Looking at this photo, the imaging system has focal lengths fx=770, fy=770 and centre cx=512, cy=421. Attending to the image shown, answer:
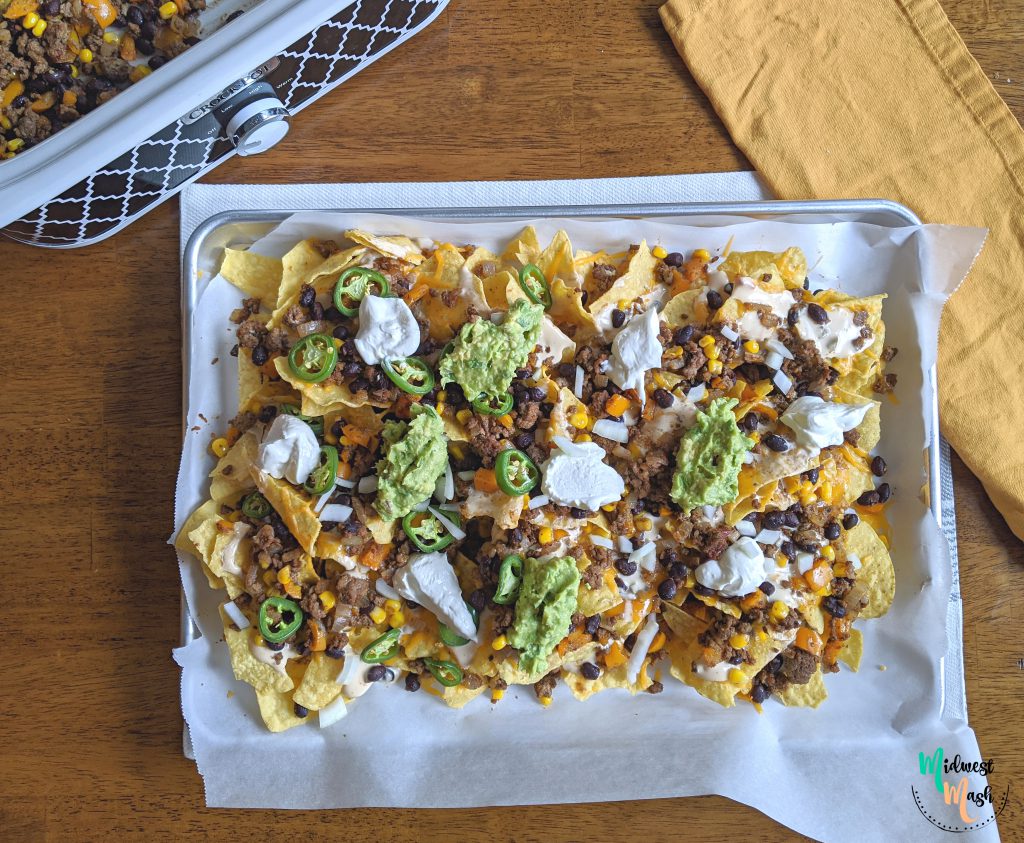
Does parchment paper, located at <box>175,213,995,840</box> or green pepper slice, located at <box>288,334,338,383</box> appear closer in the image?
green pepper slice, located at <box>288,334,338,383</box>

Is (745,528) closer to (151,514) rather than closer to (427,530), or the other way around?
(427,530)

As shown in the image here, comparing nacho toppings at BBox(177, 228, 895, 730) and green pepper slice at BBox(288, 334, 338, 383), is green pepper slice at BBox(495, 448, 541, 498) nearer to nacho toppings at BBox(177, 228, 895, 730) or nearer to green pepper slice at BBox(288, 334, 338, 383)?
nacho toppings at BBox(177, 228, 895, 730)

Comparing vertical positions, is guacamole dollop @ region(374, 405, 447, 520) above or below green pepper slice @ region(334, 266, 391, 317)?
below

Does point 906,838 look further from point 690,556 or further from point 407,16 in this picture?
point 407,16

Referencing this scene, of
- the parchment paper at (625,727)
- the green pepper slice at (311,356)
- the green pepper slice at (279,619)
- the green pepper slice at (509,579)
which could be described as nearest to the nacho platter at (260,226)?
the parchment paper at (625,727)

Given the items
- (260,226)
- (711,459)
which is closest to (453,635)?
(711,459)

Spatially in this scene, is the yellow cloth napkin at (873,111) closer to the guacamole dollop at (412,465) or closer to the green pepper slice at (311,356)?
the guacamole dollop at (412,465)

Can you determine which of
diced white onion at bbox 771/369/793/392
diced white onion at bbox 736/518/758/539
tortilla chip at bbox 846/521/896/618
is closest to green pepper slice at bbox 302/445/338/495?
diced white onion at bbox 736/518/758/539
